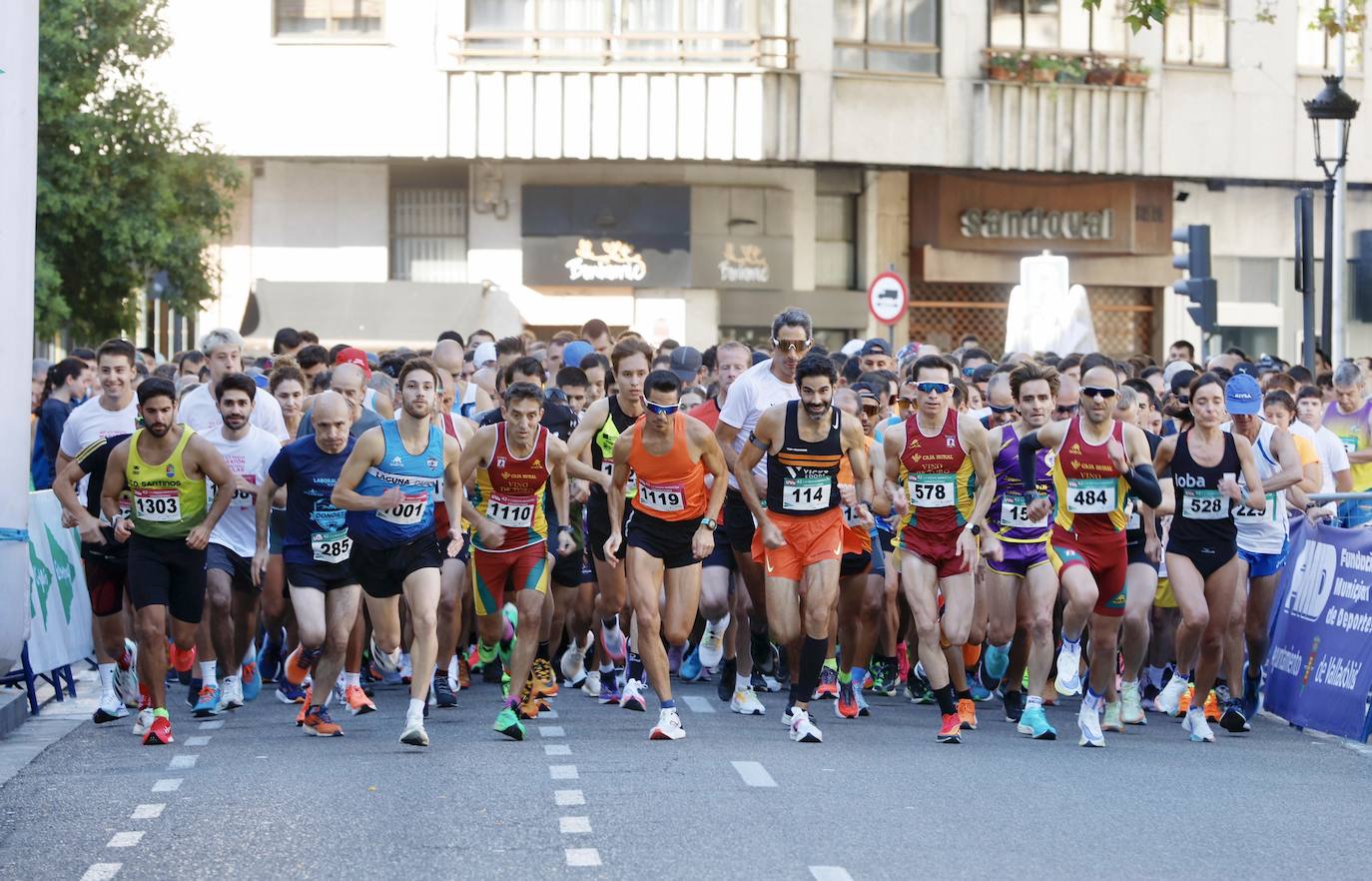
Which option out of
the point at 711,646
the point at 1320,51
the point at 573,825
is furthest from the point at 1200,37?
the point at 573,825

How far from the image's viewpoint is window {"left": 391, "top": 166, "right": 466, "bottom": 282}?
33344 millimetres

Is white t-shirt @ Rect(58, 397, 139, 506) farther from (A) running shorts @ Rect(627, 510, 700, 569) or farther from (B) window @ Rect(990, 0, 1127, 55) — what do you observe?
(B) window @ Rect(990, 0, 1127, 55)

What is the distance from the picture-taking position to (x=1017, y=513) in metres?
12.6

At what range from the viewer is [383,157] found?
108ft

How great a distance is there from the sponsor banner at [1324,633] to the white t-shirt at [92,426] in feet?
22.9

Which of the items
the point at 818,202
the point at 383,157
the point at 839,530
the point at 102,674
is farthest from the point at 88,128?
the point at 839,530

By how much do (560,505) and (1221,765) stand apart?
3.73m

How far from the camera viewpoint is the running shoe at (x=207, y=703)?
42.1ft

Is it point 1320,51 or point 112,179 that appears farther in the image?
point 1320,51

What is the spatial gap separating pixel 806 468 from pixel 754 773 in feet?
7.06

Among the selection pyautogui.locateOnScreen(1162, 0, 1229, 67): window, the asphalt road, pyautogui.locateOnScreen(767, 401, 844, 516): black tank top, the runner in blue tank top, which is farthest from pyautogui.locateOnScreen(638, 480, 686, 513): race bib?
pyautogui.locateOnScreen(1162, 0, 1229, 67): window

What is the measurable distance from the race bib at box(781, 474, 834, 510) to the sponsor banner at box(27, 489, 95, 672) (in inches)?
172

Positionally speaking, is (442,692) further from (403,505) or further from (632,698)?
(403,505)

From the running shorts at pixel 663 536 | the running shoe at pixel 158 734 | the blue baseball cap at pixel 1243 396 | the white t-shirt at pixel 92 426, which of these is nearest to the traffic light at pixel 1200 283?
the blue baseball cap at pixel 1243 396
